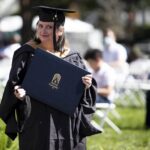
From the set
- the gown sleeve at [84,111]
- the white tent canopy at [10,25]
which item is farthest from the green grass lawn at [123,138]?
the white tent canopy at [10,25]

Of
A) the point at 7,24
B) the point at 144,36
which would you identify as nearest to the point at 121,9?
the point at 144,36

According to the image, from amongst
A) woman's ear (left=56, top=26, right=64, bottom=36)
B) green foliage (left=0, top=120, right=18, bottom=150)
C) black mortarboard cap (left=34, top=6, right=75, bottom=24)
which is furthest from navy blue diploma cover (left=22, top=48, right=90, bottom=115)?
green foliage (left=0, top=120, right=18, bottom=150)

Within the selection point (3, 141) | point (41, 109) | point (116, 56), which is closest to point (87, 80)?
point (41, 109)

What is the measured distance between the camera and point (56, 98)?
22.1ft

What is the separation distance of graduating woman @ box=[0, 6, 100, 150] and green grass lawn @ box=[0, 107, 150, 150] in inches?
44.8

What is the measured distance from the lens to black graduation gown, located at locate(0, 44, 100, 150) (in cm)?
669

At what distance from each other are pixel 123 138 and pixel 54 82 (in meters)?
5.37

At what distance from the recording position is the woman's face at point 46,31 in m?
6.63

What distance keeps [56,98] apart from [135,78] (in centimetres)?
1014

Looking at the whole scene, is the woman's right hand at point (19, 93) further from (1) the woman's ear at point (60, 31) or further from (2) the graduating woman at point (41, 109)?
(1) the woman's ear at point (60, 31)

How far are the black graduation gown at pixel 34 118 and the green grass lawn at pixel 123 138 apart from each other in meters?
1.11

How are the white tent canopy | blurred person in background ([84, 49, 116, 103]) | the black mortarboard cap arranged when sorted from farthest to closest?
the white tent canopy, blurred person in background ([84, 49, 116, 103]), the black mortarboard cap

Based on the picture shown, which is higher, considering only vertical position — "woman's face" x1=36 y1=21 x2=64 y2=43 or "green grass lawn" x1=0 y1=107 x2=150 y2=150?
"woman's face" x1=36 y1=21 x2=64 y2=43

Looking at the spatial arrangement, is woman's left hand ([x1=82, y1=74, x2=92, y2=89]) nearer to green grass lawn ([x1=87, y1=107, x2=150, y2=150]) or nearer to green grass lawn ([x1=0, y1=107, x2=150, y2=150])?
green grass lawn ([x1=0, y1=107, x2=150, y2=150])
